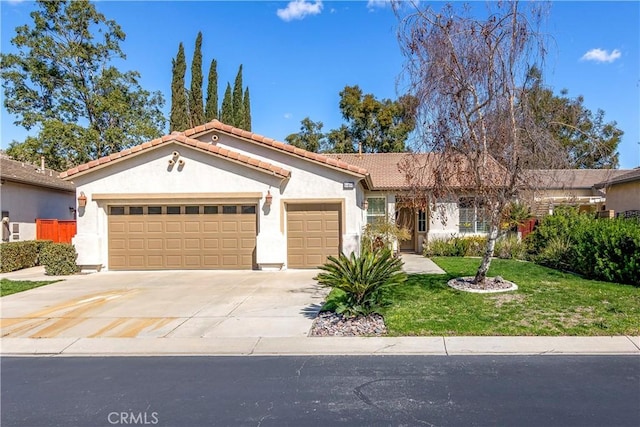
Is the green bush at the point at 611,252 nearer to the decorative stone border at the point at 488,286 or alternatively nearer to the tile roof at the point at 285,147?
the decorative stone border at the point at 488,286

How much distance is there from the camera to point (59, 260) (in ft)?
49.5

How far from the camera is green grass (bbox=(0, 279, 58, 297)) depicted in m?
11.9

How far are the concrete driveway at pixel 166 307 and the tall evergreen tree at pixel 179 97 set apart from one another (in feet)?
70.3

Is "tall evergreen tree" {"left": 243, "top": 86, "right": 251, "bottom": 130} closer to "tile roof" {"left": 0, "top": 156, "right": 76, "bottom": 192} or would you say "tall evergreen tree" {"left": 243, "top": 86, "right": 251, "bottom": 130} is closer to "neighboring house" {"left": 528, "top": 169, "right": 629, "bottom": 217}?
"tile roof" {"left": 0, "top": 156, "right": 76, "bottom": 192}

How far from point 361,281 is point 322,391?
3.35 metres

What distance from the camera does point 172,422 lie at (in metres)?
4.52

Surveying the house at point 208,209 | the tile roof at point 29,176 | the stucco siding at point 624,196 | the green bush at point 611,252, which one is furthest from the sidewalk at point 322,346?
the stucco siding at point 624,196

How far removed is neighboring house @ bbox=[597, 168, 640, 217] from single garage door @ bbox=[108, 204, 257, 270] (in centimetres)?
1468

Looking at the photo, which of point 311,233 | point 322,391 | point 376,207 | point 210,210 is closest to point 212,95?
point 376,207

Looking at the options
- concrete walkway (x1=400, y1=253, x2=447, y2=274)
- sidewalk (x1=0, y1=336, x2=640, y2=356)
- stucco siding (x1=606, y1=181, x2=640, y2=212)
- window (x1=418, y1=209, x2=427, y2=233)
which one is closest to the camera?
sidewalk (x1=0, y1=336, x2=640, y2=356)

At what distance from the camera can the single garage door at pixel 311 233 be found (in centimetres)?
1582

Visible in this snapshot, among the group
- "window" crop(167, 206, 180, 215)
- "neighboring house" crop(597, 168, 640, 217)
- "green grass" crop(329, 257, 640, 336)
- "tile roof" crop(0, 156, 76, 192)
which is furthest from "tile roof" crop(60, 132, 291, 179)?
"neighboring house" crop(597, 168, 640, 217)

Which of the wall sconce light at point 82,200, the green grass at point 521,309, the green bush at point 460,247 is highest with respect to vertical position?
the wall sconce light at point 82,200

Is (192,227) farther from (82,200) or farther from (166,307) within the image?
(166,307)
